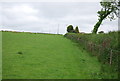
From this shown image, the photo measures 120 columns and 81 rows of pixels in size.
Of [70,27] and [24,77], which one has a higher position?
[70,27]

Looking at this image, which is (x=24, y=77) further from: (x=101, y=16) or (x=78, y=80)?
(x=101, y=16)

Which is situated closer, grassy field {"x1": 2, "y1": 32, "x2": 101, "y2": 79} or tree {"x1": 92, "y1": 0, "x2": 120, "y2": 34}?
grassy field {"x1": 2, "y1": 32, "x2": 101, "y2": 79}

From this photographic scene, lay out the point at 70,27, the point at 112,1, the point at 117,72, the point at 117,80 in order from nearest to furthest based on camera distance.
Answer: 1. the point at 117,80
2. the point at 117,72
3. the point at 112,1
4. the point at 70,27

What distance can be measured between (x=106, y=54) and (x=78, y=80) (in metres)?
3.85

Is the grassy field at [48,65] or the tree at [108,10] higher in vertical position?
the tree at [108,10]

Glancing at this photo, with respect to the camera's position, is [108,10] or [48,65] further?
[108,10]

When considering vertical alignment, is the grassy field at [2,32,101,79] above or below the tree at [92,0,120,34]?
below

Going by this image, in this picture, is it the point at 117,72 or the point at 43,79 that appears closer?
the point at 43,79

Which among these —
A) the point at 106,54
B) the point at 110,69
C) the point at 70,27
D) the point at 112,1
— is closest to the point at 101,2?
the point at 112,1

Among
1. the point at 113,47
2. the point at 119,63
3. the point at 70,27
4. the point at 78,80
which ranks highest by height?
→ the point at 70,27

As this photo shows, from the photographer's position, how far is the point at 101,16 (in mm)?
31750

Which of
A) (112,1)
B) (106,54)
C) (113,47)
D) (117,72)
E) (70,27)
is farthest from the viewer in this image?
(70,27)

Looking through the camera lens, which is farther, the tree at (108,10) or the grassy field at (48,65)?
the tree at (108,10)

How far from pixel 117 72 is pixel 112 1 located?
23.6 metres
